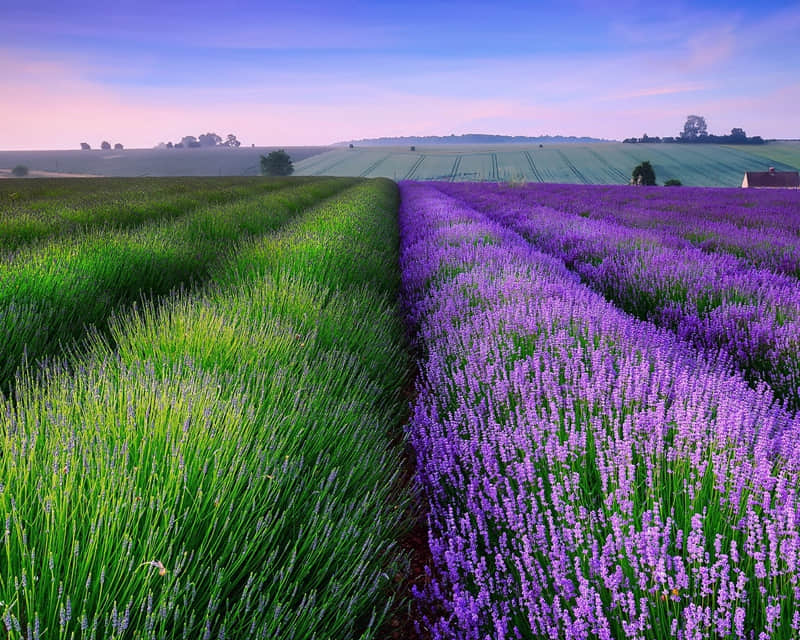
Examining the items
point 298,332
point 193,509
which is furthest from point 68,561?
point 298,332

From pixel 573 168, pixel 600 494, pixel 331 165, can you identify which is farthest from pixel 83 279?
pixel 331 165

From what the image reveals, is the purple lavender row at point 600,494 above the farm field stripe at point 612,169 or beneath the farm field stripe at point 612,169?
beneath

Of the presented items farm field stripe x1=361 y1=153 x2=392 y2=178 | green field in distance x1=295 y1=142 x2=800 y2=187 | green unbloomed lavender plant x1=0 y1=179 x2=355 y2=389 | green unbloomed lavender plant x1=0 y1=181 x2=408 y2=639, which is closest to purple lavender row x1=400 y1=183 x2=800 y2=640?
green unbloomed lavender plant x1=0 y1=181 x2=408 y2=639

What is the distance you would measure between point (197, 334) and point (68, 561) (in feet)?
4.74

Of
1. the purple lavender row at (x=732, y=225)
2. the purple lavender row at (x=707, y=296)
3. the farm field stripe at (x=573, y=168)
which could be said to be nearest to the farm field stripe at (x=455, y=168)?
the farm field stripe at (x=573, y=168)

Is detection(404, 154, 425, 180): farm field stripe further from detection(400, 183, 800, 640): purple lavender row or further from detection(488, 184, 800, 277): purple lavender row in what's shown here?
detection(400, 183, 800, 640): purple lavender row

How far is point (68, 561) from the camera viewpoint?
1002mm

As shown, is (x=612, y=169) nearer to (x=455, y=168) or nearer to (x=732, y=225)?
(x=455, y=168)

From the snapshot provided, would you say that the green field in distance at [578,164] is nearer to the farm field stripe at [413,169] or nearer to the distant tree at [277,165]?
the farm field stripe at [413,169]

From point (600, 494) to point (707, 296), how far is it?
355 centimetres

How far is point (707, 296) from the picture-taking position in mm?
4523

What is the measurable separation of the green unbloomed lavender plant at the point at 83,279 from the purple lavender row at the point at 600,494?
67.5 inches

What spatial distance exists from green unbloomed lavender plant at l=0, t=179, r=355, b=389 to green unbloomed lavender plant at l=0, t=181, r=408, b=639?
26.3 inches

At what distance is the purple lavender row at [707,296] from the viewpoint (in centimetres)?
346
